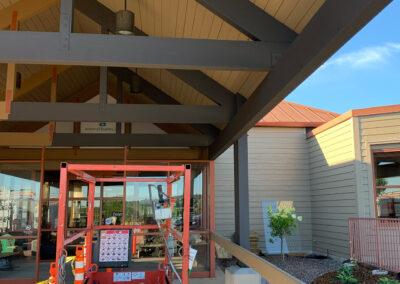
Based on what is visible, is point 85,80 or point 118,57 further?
point 85,80

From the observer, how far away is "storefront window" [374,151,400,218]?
9.30 meters

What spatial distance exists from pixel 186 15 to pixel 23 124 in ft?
20.2

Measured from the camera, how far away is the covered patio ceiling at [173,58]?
354cm

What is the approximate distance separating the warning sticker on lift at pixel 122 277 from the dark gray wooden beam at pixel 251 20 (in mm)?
3402

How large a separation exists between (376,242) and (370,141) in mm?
2375

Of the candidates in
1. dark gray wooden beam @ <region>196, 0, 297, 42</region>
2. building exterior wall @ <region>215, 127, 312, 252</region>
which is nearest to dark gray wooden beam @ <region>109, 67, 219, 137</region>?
building exterior wall @ <region>215, 127, 312, 252</region>

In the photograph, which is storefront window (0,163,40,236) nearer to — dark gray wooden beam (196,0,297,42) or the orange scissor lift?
the orange scissor lift

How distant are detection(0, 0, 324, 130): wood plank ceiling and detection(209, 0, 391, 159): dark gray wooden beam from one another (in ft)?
1.97

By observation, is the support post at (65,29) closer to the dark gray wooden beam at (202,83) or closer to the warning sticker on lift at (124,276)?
the dark gray wooden beam at (202,83)

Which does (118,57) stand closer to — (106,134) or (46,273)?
(106,134)

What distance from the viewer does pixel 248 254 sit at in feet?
16.3

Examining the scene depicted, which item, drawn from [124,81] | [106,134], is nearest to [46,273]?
[106,134]

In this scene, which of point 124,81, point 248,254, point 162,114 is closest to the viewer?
point 248,254

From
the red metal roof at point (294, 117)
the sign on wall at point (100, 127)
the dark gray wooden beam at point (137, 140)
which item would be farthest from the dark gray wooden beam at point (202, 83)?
the red metal roof at point (294, 117)
